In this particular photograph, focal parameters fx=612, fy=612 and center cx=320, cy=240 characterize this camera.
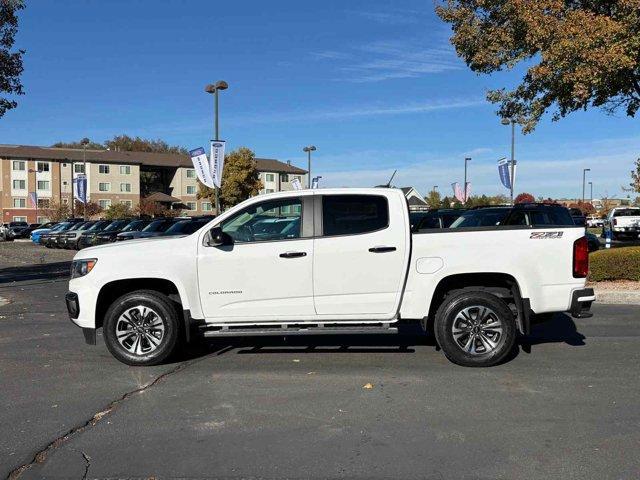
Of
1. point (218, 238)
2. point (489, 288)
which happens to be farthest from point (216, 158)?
point (489, 288)

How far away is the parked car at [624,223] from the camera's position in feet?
95.0

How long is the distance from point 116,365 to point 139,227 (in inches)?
973

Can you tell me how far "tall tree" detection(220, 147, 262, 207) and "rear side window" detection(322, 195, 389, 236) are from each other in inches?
2117

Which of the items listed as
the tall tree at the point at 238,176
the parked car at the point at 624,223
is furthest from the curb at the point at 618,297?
the tall tree at the point at 238,176

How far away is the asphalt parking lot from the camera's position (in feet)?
13.6

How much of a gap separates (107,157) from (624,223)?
6610cm

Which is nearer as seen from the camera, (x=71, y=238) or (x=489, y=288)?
(x=489, y=288)

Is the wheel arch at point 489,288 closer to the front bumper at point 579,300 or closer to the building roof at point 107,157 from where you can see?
the front bumper at point 579,300

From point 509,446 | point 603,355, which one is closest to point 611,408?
point 509,446

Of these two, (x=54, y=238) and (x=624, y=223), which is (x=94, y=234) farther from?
(x=624, y=223)

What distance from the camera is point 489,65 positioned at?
1474 cm

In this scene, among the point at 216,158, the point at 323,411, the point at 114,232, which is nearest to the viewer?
the point at 323,411

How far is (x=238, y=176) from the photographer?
6041 centimetres

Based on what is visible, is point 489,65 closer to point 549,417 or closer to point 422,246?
point 422,246
